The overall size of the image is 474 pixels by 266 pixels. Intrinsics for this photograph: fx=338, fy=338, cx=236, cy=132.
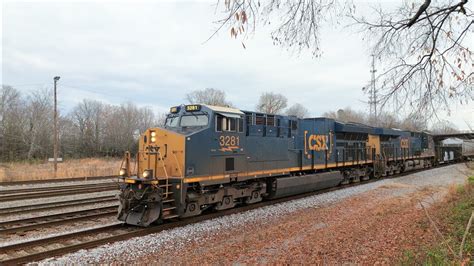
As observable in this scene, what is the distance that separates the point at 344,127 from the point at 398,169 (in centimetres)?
1096

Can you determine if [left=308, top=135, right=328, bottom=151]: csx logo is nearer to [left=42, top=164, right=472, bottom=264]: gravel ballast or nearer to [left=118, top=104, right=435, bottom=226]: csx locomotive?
[left=118, top=104, right=435, bottom=226]: csx locomotive

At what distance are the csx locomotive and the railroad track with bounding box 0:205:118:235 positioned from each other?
71.8 inches

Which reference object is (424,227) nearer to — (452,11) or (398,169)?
(452,11)

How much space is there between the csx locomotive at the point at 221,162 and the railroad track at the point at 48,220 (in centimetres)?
182

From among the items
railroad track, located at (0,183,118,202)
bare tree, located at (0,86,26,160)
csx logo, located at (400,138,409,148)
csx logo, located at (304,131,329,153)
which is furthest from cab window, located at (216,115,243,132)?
bare tree, located at (0,86,26,160)

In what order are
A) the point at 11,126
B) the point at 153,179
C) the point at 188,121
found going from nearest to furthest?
1. the point at 153,179
2. the point at 188,121
3. the point at 11,126

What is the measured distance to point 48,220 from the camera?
10.0 meters

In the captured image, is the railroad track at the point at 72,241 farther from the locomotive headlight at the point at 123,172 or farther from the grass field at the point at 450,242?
the grass field at the point at 450,242

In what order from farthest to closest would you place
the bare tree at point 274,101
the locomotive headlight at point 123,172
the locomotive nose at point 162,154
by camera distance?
the bare tree at point 274,101
the locomotive nose at point 162,154
the locomotive headlight at point 123,172

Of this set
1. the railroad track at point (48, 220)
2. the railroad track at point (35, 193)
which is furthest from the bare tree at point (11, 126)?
the railroad track at point (48, 220)

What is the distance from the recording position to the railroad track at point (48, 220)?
8.77 m

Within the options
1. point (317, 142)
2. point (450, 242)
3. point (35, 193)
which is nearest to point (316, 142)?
point (317, 142)

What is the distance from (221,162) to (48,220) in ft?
17.7

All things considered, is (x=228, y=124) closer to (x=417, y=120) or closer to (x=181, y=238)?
(x=181, y=238)
